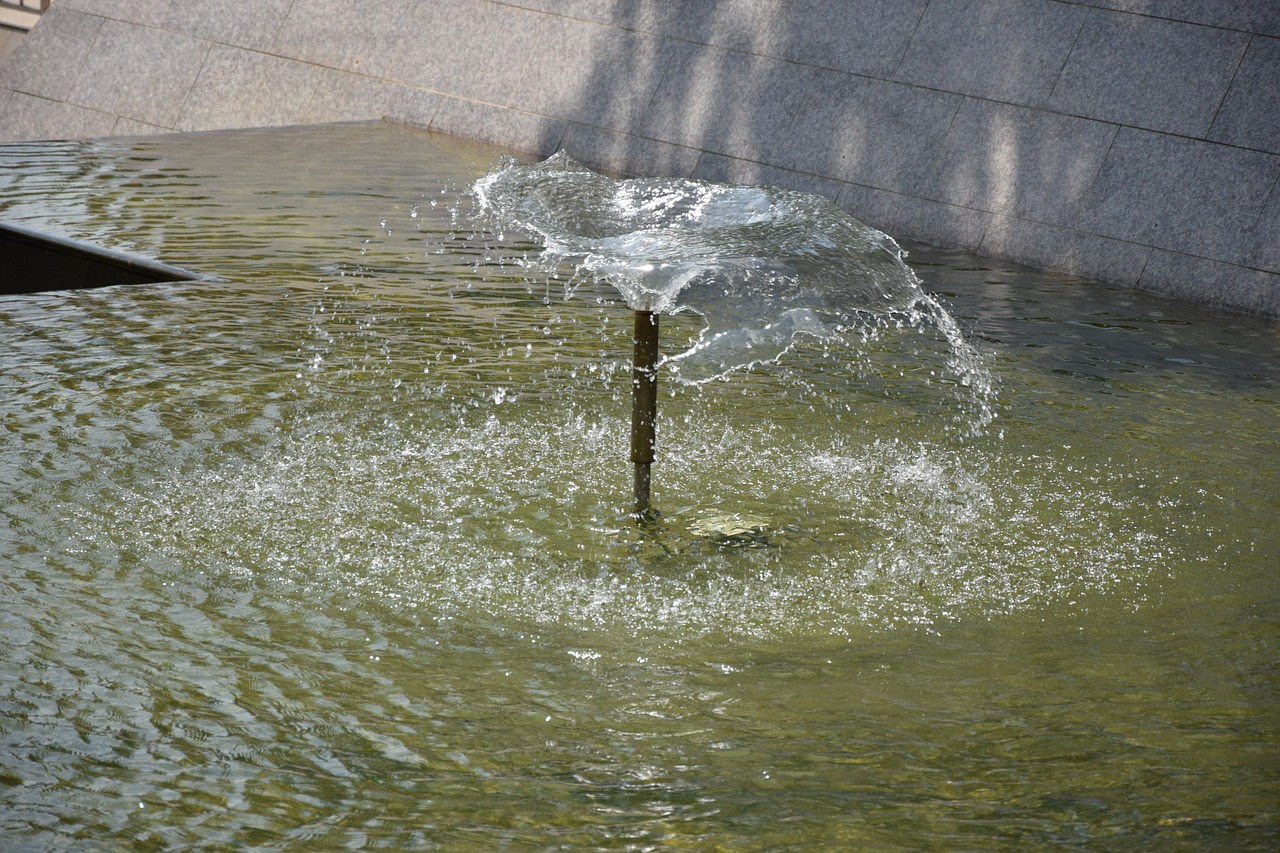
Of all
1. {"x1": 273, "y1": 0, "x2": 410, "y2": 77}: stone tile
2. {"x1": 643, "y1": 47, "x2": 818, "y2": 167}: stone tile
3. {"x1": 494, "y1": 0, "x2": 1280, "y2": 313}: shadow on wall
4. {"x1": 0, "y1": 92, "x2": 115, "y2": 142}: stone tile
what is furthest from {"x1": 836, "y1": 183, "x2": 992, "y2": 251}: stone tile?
{"x1": 0, "y1": 92, "x2": 115, "y2": 142}: stone tile

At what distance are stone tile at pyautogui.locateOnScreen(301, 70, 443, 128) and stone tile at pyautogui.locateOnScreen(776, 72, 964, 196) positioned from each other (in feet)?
13.3

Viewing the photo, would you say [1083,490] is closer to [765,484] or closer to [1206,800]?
[765,484]

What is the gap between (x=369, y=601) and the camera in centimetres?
452

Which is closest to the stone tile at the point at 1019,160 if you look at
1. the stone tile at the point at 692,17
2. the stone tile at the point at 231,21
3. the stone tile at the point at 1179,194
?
the stone tile at the point at 1179,194

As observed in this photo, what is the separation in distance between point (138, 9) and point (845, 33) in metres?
7.87

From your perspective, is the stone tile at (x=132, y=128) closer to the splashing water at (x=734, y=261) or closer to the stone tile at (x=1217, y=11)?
the splashing water at (x=734, y=261)

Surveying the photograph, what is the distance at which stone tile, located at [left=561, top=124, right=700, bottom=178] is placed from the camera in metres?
12.8

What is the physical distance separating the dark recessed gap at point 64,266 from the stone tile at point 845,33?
611 cm

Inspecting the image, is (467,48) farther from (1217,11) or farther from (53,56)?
(1217,11)

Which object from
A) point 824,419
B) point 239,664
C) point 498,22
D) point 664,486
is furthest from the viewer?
point 498,22

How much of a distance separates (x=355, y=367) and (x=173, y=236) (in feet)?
10.2

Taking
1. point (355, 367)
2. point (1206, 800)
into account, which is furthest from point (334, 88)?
point (1206, 800)

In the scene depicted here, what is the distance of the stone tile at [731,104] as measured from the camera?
12.4 metres


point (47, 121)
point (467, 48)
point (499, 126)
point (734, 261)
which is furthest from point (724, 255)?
point (47, 121)
